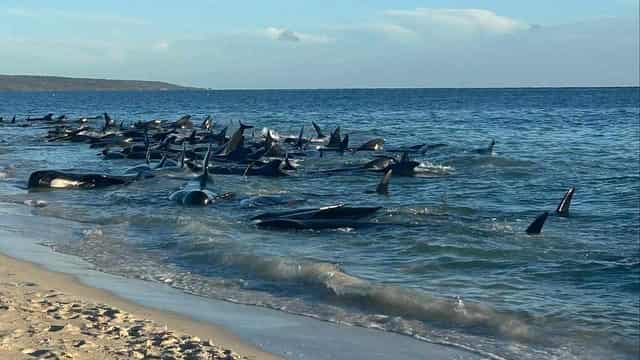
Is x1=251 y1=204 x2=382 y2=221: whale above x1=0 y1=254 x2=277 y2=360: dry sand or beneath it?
beneath

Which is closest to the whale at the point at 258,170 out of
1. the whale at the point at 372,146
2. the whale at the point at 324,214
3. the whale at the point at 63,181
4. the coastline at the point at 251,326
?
the whale at the point at 63,181

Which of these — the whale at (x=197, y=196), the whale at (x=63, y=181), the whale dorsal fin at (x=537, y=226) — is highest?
the whale dorsal fin at (x=537, y=226)

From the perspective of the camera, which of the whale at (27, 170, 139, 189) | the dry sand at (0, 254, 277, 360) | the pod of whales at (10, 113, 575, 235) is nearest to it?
the dry sand at (0, 254, 277, 360)

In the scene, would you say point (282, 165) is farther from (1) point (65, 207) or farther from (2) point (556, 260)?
(2) point (556, 260)

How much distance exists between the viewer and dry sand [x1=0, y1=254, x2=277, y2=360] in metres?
7.48

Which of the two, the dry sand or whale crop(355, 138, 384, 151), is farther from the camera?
whale crop(355, 138, 384, 151)

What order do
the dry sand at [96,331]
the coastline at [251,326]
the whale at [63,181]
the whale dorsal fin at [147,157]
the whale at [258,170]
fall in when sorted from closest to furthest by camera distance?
the dry sand at [96,331] → the coastline at [251,326] → the whale at [63,181] → the whale at [258,170] → the whale dorsal fin at [147,157]

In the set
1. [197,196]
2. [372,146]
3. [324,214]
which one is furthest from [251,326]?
[372,146]

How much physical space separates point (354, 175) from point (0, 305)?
17750 millimetres

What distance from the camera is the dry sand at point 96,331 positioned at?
295 inches

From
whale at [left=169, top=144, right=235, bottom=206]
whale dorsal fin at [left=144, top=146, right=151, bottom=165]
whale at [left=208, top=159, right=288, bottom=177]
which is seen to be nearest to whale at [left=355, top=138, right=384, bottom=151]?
whale dorsal fin at [left=144, top=146, right=151, bottom=165]

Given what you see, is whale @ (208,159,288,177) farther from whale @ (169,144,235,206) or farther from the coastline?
the coastline

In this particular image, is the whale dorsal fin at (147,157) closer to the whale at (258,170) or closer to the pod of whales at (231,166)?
the pod of whales at (231,166)

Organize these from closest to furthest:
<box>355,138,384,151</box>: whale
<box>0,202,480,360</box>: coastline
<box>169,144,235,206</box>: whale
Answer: <box>0,202,480,360</box>: coastline → <box>169,144,235,206</box>: whale → <box>355,138,384,151</box>: whale
